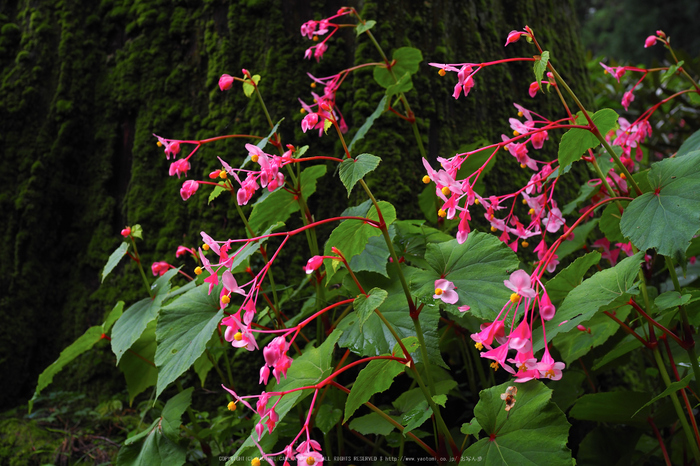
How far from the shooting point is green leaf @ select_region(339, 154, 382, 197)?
872 millimetres

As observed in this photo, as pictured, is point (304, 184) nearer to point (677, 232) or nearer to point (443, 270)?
point (443, 270)

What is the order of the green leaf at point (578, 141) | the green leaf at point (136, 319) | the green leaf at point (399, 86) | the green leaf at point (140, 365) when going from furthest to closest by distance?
the green leaf at point (140, 365), the green leaf at point (399, 86), the green leaf at point (136, 319), the green leaf at point (578, 141)

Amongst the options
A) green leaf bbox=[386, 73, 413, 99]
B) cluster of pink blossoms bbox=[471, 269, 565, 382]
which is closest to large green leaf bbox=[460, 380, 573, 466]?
cluster of pink blossoms bbox=[471, 269, 565, 382]

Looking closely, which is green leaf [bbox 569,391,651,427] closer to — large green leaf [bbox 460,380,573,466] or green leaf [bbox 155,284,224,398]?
large green leaf [bbox 460,380,573,466]

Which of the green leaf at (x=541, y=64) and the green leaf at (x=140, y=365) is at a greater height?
the green leaf at (x=541, y=64)

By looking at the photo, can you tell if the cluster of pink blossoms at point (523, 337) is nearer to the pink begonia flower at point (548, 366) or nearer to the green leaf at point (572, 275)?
the pink begonia flower at point (548, 366)

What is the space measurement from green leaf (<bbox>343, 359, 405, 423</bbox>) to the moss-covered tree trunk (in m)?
0.88

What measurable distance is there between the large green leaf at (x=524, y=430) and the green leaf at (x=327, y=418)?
37 cm

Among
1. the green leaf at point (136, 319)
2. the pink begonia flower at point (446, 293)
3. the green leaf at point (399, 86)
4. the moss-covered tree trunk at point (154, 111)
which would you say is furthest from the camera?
the moss-covered tree trunk at point (154, 111)

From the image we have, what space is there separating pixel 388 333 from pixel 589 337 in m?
0.54

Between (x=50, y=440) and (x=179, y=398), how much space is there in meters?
0.77

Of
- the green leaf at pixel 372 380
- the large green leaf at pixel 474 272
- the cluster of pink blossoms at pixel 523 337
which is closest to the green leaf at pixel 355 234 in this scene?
the large green leaf at pixel 474 272

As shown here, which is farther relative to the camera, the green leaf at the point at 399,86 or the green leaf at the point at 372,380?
the green leaf at the point at 399,86

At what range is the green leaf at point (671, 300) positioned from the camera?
34.7 inches
